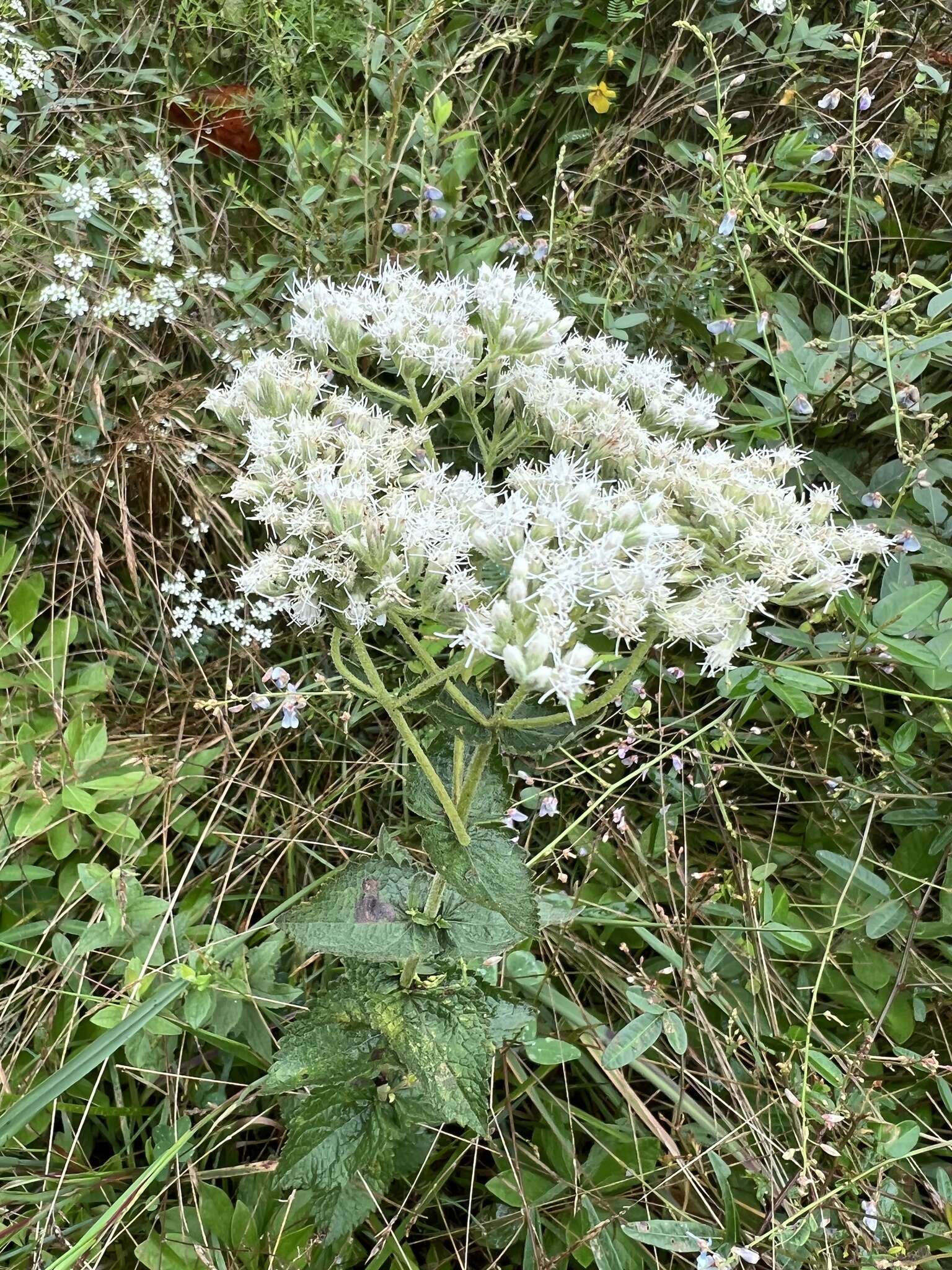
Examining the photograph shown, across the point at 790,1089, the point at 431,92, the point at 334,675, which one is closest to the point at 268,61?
the point at 431,92

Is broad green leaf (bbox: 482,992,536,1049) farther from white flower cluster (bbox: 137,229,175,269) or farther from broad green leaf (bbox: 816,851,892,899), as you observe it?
white flower cluster (bbox: 137,229,175,269)

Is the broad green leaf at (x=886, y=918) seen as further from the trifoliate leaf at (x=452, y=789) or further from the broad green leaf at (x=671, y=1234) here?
the trifoliate leaf at (x=452, y=789)

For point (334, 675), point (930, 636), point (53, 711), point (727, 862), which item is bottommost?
point (53, 711)

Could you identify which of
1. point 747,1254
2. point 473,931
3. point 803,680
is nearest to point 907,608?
point 803,680

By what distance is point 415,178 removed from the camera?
219 cm

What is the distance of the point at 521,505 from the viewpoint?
1.40 metres

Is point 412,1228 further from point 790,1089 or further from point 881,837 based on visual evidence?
point 881,837

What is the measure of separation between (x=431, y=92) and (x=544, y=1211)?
2.67m

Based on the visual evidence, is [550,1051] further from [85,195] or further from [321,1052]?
[85,195]

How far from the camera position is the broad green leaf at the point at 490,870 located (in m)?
1.32

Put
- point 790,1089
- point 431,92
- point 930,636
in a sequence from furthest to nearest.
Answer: point 431,92, point 930,636, point 790,1089

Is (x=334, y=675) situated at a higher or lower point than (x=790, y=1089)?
lower

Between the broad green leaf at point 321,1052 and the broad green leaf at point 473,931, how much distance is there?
241mm

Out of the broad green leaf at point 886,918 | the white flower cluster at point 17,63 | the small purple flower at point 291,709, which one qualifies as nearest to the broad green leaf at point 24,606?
the small purple flower at point 291,709
